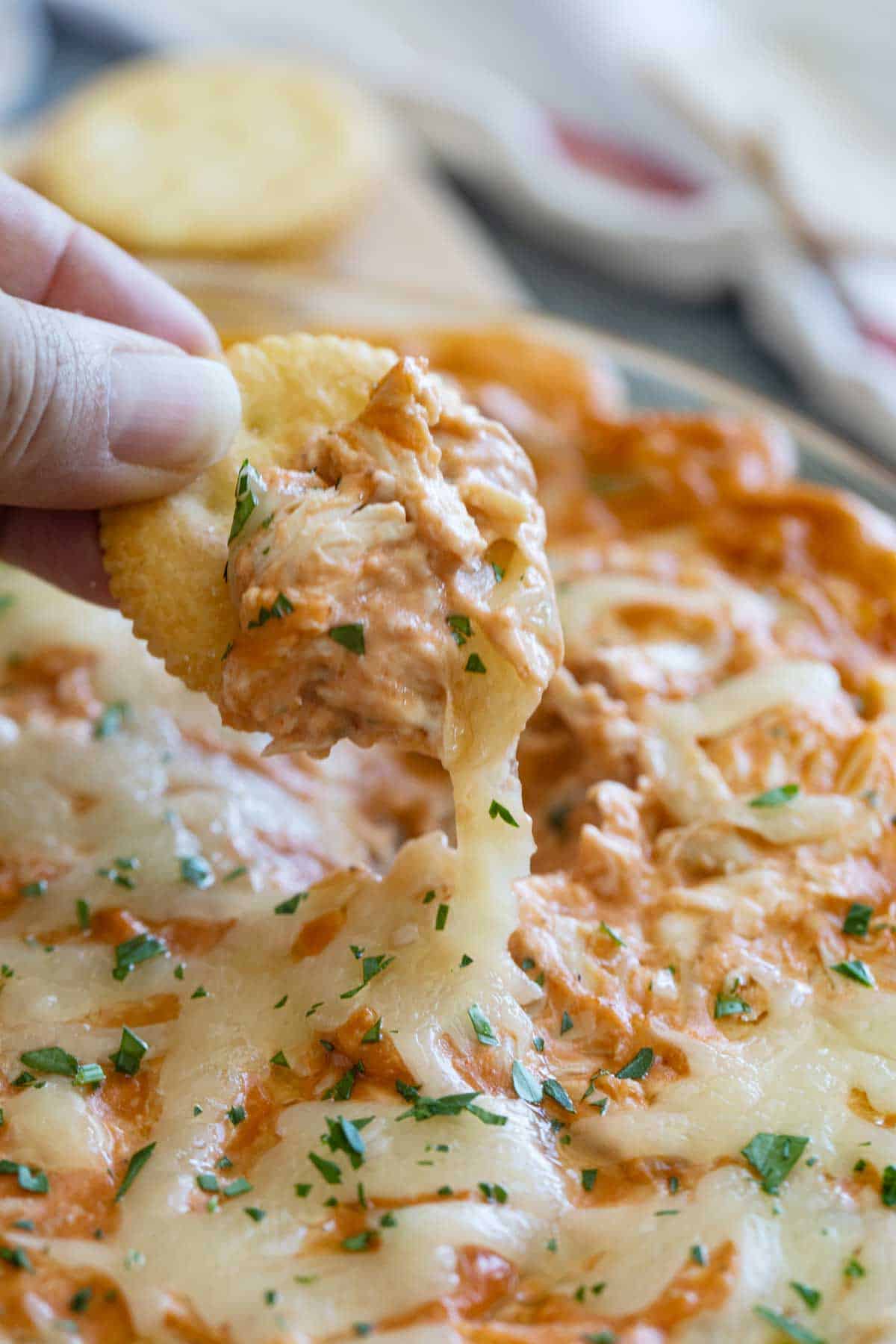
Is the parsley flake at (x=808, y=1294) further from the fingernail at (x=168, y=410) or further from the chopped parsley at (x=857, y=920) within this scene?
the fingernail at (x=168, y=410)

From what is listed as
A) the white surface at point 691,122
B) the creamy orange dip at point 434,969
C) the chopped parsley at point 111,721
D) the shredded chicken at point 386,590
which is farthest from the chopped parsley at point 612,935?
the white surface at point 691,122

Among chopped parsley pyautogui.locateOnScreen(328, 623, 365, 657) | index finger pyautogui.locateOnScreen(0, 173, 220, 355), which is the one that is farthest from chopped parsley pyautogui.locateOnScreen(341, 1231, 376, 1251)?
index finger pyautogui.locateOnScreen(0, 173, 220, 355)

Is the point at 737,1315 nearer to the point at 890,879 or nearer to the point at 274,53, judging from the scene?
the point at 890,879

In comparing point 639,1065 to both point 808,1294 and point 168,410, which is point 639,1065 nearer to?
point 808,1294

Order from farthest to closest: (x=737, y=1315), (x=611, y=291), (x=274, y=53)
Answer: (x=274, y=53), (x=611, y=291), (x=737, y=1315)

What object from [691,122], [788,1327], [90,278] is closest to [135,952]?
[788,1327]

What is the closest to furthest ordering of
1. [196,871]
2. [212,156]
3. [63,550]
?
[196,871] → [63,550] → [212,156]

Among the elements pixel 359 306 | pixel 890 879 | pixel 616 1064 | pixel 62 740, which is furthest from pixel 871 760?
pixel 359 306
